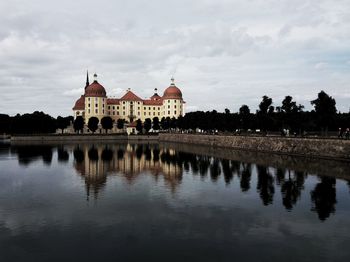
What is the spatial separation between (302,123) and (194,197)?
4408 centimetres

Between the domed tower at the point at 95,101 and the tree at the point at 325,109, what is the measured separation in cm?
10963

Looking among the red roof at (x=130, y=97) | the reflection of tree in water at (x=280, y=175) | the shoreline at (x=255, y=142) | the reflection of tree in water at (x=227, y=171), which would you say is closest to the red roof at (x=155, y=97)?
the red roof at (x=130, y=97)

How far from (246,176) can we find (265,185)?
5752mm

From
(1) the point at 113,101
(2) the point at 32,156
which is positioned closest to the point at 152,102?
(1) the point at 113,101

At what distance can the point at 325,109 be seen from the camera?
5900cm

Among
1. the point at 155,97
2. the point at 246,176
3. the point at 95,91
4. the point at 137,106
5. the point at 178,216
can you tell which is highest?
the point at 95,91

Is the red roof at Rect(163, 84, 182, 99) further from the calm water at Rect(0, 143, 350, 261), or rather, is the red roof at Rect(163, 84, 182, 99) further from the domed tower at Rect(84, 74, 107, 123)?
the calm water at Rect(0, 143, 350, 261)

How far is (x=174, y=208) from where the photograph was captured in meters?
25.4

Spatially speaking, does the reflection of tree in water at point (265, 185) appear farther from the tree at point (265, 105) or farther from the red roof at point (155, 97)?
the red roof at point (155, 97)

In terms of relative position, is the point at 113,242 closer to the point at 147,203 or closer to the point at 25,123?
the point at 147,203

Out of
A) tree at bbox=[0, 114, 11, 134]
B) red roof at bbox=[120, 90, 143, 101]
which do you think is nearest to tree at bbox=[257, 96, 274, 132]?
red roof at bbox=[120, 90, 143, 101]

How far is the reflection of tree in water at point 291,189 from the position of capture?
27234 millimetres

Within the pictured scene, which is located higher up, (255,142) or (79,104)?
(79,104)

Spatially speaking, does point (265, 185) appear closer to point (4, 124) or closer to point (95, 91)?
point (95, 91)
